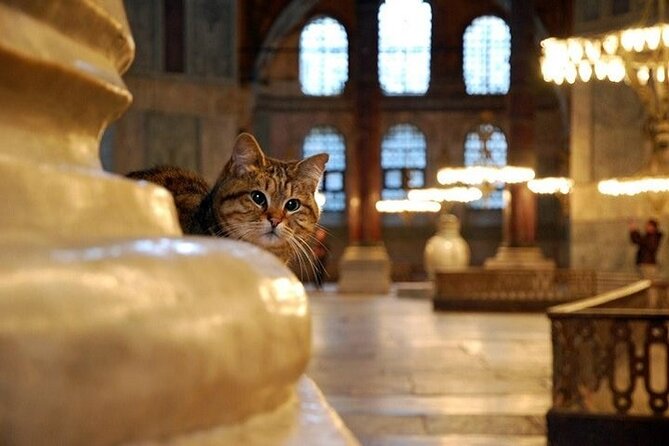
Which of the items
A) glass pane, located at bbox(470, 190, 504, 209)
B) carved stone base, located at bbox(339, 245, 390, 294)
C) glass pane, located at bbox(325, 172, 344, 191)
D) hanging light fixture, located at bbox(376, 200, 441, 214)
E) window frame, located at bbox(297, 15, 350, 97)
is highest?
window frame, located at bbox(297, 15, 350, 97)

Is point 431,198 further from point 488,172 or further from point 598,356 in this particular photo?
point 598,356

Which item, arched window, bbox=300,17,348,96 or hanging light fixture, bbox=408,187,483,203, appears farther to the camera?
arched window, bbox=300,17,348,96

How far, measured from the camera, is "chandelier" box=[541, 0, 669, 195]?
11.6 metres

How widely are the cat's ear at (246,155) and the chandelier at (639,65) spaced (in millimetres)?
8631

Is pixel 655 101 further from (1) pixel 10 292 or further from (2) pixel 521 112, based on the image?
(1) pixel 10 292

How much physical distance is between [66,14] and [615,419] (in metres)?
5.27

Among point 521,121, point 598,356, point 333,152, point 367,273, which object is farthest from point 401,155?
point 598,356

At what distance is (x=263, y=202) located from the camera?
3479 millimetres

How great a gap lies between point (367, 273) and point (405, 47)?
42.7 feet

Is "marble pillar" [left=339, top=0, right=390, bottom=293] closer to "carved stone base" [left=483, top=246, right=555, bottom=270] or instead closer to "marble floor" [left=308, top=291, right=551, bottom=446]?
"carved stone base" [left=483, top=246, right=555, bottom=270]

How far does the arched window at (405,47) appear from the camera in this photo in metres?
36.8

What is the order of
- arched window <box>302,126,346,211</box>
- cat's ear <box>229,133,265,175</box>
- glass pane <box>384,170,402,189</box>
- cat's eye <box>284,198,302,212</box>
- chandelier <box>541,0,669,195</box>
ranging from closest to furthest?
cat's ear <box>229,133,265,175</box>
cat's eye <box>284,198,302,212</box>
chandelier <box>541,0,669,195</box>
glass pane <box>384,170,402,189</box>
arched window <box>302,126,346,211</box>

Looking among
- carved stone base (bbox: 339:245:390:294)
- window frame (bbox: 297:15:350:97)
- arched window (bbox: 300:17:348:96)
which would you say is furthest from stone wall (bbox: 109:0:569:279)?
carved stone base (bbox: 339:245:390:294)

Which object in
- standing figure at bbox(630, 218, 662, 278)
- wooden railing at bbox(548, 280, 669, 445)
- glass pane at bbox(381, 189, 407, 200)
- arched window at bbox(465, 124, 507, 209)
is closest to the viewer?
wooden railing at bbox(548, 280, 669, 445)
